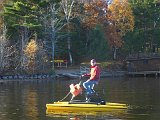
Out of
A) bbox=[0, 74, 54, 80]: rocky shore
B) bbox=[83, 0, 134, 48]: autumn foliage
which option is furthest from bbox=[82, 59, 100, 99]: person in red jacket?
bbox=[83, 0, 134, 48]: autumn foliage

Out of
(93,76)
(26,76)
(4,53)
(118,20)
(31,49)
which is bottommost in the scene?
(26,76)

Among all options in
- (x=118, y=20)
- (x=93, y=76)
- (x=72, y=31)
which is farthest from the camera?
(x=118, y=20)

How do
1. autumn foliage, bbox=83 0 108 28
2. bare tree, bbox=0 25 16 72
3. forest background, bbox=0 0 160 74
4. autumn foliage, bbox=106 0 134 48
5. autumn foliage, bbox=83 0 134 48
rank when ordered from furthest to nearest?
autumn foliage, bbox=106 0 134 48 → autumn foliage, bbox=83 0 134 48 → autumn foliage, bbox=83 0 108 28 → forest background, bbox=0 0 160 74 → bare tree, bbox=0 25 16 72

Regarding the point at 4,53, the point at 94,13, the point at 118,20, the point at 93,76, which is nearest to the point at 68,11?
the point at 94,13

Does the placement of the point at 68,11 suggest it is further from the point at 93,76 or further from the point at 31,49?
the point at 93,76

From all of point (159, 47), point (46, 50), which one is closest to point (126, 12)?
point (159, 47)

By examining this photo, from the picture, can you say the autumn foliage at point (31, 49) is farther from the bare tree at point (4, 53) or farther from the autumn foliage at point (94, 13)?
the autumn foliage at point (94, 13)

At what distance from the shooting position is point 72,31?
72438 millimetres

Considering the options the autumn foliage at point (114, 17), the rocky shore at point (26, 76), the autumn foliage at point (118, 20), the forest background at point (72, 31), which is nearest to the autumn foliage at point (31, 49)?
the forest background at point (72, 31)

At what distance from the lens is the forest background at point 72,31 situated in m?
61.6

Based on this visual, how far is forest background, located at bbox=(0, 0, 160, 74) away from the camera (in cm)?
6162

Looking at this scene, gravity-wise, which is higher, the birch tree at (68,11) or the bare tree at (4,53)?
the birch tree at (68,11)

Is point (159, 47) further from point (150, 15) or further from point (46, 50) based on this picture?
point (46, 50)

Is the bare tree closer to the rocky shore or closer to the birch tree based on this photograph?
the rocky shore
